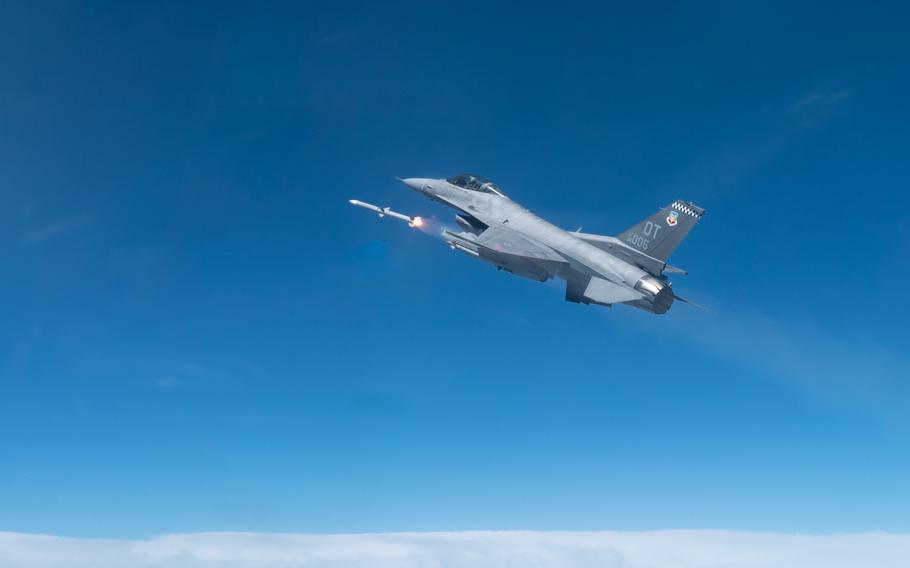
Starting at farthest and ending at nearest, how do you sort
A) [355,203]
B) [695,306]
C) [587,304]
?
[355,203]
[587,304]
[695,306]

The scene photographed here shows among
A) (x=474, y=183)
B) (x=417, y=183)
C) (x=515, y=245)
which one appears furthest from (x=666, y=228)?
(x=417, y=183)

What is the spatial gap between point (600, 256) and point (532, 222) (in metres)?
6.76

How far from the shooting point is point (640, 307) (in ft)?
125

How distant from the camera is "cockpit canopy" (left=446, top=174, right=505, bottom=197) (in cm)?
4916

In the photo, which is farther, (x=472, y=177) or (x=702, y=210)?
(x=472, y=177)

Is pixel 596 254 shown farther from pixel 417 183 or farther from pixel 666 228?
pixel 417 183

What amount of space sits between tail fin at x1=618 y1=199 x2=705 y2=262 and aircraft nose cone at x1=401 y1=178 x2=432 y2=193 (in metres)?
18.6

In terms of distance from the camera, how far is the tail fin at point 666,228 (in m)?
39.5

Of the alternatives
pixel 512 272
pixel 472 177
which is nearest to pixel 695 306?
pixel 512 272

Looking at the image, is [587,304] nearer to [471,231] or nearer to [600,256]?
[600,256]

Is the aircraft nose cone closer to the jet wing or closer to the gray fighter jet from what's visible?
the gray fighter jet

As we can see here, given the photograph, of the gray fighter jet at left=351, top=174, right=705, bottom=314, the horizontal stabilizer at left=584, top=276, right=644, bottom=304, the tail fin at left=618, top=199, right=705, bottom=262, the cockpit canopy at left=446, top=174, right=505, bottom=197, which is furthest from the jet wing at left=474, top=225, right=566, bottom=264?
the cockpit canopy at left=446, top=174, right=505, bottom=197

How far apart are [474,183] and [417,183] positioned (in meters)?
5.02

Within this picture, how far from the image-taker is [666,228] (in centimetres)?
3988
